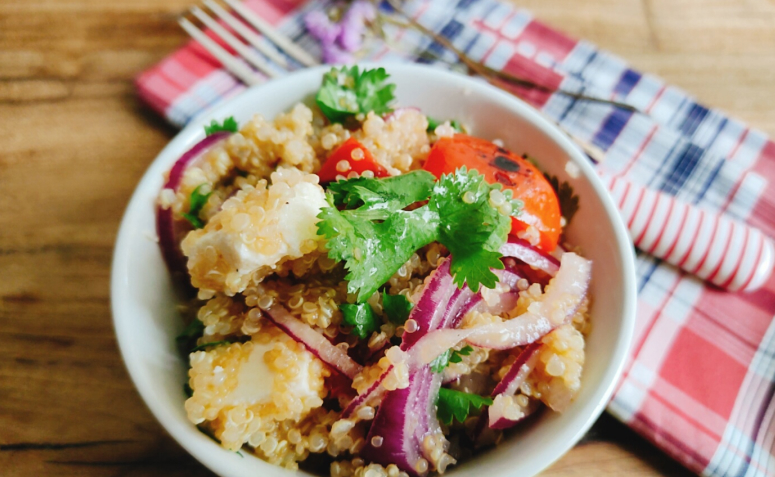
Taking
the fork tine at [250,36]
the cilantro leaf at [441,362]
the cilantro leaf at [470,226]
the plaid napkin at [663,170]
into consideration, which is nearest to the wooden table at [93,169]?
the plaid napkin at [663,170]

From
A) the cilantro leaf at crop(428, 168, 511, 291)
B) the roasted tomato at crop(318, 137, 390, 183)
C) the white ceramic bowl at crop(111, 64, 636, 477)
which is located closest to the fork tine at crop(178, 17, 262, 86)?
the white ceramic bowl at crop(111, 64, 636, 477)

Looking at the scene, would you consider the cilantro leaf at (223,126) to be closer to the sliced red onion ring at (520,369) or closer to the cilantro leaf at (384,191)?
the cilantro leaf at (384,191)

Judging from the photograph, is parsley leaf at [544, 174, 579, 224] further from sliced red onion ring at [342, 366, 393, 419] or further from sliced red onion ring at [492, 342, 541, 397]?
sliced red onion ring at [342, 366, 393, 419]

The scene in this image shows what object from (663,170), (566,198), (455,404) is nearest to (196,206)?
(455,404)

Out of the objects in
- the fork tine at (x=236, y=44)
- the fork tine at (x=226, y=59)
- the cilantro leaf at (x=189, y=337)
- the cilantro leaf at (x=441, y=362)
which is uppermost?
the fork tine at (x=236, y=44)

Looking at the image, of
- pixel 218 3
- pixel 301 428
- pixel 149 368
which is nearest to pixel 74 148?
pixel 218 3

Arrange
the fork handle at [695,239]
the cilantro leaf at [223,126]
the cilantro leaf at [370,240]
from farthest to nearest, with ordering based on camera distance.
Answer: the fork handle at [695,239], the cilantro leaf at [223,126], the cilantro leaf at [370,240]
